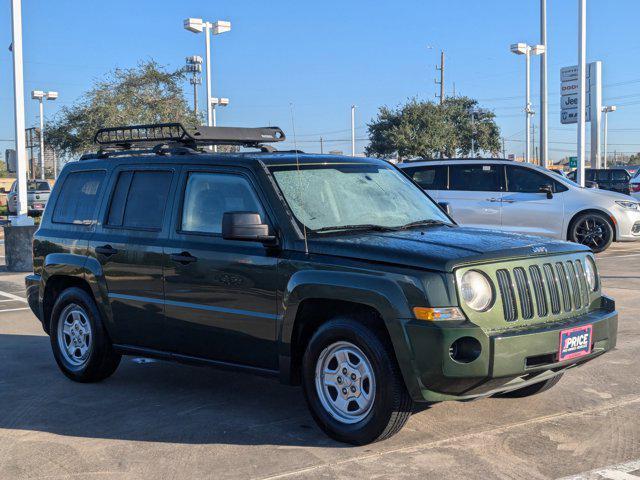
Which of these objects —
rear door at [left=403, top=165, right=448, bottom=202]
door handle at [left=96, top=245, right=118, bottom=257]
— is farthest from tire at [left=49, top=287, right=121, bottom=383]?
rear door at [left=403, top=165, right=448, bottom=202]

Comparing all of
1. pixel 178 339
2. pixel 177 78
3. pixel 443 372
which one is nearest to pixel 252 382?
pixel 178 339

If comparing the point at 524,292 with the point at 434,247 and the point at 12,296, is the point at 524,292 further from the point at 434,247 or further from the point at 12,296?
the point at 12,296

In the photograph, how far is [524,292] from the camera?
500 cm

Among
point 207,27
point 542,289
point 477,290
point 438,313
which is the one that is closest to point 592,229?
point 542,289

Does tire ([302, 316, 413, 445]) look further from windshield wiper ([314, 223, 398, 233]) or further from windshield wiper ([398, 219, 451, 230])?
windshield wiper ([398, 219, 451, 230])

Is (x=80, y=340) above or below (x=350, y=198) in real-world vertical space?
below

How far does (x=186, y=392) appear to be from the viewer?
662cm

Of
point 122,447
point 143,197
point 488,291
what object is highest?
point 143,197

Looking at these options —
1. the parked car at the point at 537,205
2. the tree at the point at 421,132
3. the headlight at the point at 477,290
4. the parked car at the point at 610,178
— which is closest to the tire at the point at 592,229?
the parked car at the point at 537,205

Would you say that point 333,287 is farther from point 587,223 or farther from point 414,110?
point 414,110

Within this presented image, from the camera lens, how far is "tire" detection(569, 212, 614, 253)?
51.2ft

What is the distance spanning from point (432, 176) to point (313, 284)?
11425 mm

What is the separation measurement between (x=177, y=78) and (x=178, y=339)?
30816 mm

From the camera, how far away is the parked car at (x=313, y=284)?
4793 mm
